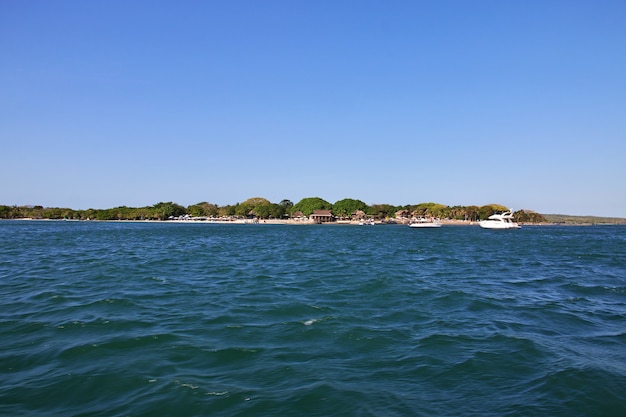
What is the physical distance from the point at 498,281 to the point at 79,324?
2168 cm

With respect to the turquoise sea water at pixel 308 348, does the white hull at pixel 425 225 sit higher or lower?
higher

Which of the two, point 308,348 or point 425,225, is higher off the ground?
point 425,225

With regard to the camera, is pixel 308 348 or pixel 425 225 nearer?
pixel 308 348

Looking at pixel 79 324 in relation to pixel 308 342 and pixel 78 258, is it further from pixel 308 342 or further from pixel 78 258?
pixel 78 258

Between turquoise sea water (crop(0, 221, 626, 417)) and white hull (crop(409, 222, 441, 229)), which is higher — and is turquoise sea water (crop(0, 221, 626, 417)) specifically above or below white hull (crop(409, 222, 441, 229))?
below

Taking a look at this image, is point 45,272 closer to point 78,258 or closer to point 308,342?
point 78,258

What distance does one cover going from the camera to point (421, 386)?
324 inches

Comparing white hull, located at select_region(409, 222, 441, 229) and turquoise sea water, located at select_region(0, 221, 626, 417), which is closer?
turquoise sea water, located at select_region(0, 221, 626, 417)

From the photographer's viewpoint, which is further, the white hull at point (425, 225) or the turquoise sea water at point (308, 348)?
the white hull at point (425, 225)

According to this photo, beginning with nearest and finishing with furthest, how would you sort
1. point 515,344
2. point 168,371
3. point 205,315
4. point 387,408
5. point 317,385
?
point 387,408
point 317,385
point 168,371
point 515,344
point 205,315

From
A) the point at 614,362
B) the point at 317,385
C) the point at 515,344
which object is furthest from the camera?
the point at 515,344

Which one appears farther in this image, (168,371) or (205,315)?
(205,315)

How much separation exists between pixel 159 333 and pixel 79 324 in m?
3.21

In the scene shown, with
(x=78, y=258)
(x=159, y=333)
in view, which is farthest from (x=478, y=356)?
(x=78, y=258)
